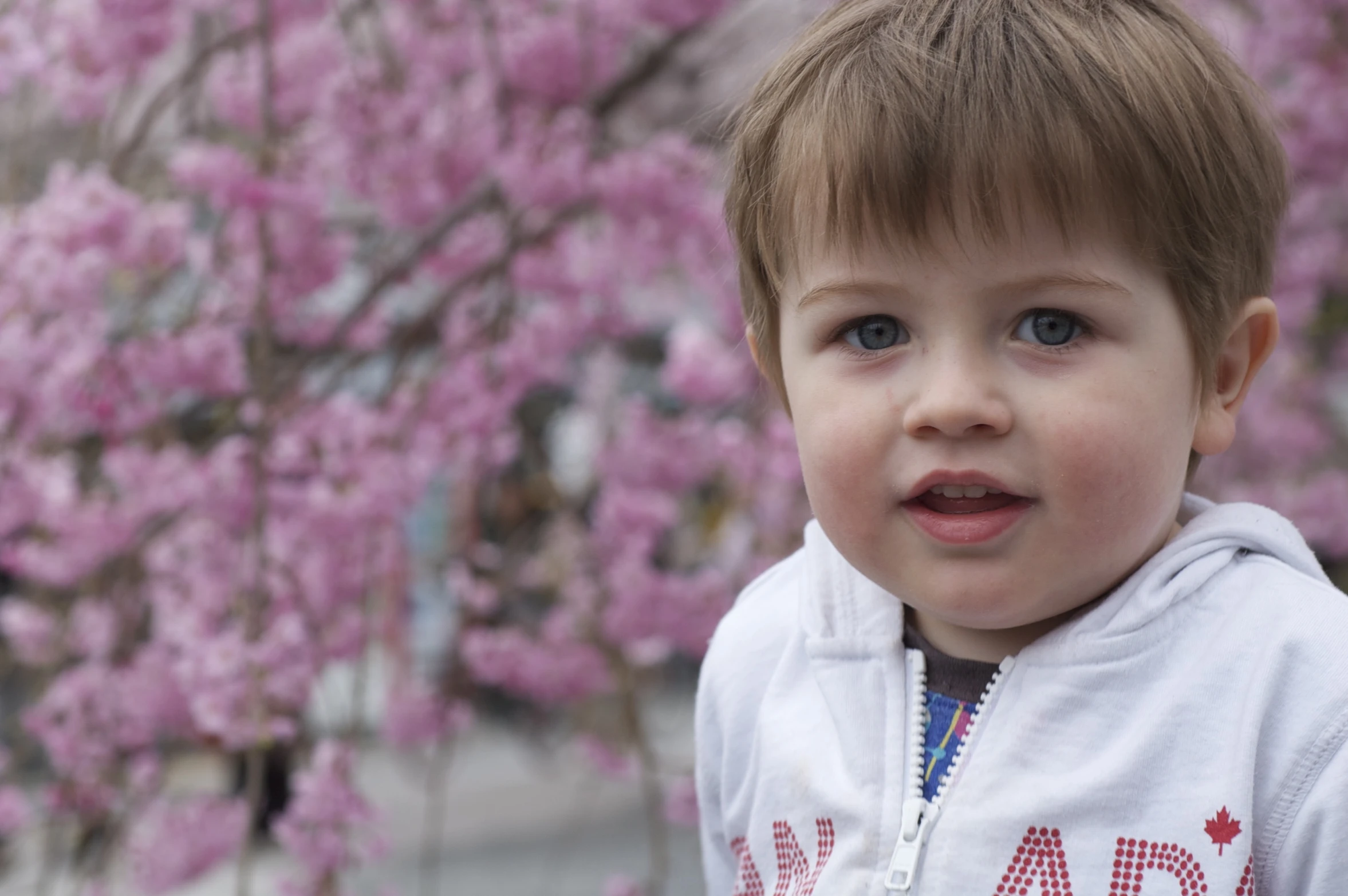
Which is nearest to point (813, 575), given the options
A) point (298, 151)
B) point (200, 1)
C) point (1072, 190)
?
point (1072, 190)

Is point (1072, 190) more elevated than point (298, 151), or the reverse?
point (298, 151)

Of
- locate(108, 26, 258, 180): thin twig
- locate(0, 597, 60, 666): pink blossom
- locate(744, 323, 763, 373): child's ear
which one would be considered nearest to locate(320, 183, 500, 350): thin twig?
locate(108, 26, 258, 180): thin twig

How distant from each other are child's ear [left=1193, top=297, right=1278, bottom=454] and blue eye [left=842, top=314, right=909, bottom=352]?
222mm

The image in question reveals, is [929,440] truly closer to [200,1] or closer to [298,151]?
[298,151]

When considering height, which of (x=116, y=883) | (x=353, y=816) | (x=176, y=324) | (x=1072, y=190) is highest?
(x=176, y=324)

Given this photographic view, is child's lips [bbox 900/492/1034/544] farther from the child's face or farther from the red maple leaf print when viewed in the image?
the red maple leaf print

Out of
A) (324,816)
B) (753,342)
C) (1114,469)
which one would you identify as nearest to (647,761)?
(324,816)

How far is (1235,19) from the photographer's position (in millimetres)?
3055

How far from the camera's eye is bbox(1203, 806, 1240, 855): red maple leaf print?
0.85 m

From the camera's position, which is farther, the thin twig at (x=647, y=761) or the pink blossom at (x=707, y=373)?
the pink blossom at (x=707, y=373)

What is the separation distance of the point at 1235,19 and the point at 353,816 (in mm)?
2506

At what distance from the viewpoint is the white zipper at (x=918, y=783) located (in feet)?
3.05

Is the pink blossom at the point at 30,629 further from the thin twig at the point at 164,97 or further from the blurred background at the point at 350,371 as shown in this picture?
the thin twig at the point at 164,97

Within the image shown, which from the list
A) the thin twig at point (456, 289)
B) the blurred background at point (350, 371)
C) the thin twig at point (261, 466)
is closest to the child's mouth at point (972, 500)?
the thin twig at point (261, 466)
